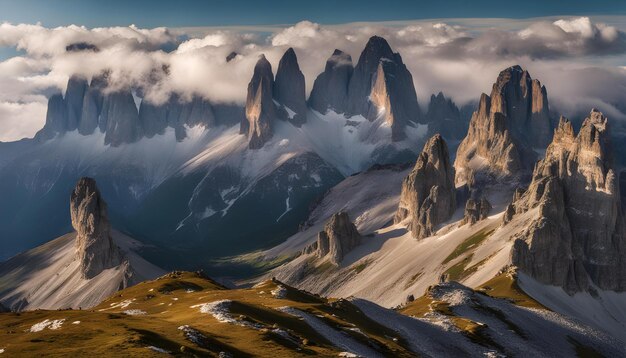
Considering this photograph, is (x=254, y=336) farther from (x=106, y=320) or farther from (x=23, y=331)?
(x=23, y=331)

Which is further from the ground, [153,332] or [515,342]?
[153,332]

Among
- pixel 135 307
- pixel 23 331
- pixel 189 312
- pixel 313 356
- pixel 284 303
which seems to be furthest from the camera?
pixel 135 307

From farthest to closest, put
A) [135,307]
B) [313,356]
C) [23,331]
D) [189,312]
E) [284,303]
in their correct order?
[135,307]
[284,303]
[189,312]
[23,331]
[313,356]

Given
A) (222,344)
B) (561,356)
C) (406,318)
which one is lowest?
(561,356)

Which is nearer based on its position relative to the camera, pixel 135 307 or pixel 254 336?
pixel 254 336

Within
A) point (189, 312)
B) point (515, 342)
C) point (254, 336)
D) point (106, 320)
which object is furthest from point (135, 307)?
point (515, 342)

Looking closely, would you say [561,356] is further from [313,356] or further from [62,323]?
[62,323]

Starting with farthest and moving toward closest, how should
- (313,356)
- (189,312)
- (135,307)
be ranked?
(135,307) → (189,312) → (313,356)

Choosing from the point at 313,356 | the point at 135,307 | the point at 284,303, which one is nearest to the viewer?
the point at 313,356

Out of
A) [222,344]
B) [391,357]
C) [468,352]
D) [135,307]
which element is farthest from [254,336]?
[135,307]
